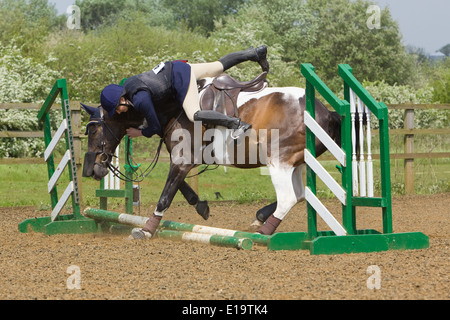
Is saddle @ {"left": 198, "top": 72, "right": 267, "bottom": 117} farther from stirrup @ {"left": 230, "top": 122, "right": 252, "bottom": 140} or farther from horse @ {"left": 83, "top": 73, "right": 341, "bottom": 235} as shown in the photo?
stirrup @ {"left": 230, "top": 122, "right": 252, "bottom": 140}

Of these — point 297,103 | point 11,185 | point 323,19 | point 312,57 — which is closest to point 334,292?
point 297,103

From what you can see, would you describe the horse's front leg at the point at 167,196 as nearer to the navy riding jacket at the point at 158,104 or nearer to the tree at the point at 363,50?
the navy riding jacket at the point at 158,104

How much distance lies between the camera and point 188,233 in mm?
5734

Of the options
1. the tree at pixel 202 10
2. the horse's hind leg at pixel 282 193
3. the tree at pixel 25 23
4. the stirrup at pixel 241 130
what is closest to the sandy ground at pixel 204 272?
the horse's hind leg at pixel 282 193

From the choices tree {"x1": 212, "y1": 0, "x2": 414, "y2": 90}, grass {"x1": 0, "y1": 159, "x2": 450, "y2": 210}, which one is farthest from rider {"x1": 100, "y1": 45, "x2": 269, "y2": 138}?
tree {"x1": 212, "y1": 0, "x2": 414, "y2": 90}

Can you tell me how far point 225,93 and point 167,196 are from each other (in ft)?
3.52

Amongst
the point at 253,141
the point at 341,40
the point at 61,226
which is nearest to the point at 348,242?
the point at 253,141

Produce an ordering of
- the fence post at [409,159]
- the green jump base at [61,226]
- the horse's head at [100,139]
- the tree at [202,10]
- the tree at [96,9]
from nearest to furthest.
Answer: the horse's head at [100,139], the green jump base at [61,226], the fence post at [409,159], the tree at [96,9], the tree at [202,10]

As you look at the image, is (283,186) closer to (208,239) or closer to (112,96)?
(208,239)

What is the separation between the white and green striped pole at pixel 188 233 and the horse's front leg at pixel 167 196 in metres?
0.11

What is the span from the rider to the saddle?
13cm

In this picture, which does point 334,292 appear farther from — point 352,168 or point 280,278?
point 352,168

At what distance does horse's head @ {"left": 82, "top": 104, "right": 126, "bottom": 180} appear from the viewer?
20.7 feet

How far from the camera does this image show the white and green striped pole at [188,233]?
5223 millimetres
